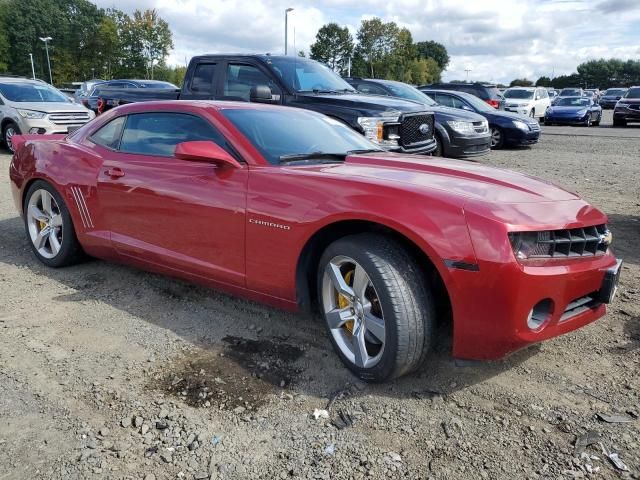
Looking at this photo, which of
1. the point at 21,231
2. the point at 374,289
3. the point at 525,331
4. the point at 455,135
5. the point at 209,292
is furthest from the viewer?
the point at 455,135

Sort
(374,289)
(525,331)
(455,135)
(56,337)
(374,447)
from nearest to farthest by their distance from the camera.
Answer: (374,447), (525,331), (374,289), (56,337), (455,135)

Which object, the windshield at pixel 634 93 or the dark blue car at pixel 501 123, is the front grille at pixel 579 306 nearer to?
the dark blue car at pixel 501 123

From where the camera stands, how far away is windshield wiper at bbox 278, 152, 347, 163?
3368 mm

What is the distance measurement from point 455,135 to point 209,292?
6.92m

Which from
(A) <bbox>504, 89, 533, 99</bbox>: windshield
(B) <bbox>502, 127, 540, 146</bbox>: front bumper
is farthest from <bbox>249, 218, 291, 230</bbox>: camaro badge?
(A) <bbox>504, 89, 533, 99</bbox>: windshield

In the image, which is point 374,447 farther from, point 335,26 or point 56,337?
point 335,26

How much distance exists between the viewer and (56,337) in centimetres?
339

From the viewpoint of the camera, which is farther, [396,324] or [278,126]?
[278,126]

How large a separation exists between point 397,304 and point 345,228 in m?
0.59

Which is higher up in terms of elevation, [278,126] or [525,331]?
[278,126]

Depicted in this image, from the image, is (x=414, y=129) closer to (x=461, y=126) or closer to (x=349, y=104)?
(x=349, y=104)

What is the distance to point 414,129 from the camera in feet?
25.6

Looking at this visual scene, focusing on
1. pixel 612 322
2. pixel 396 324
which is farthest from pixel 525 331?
pixel 612 322

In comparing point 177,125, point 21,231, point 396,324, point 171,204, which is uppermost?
point 177,125
